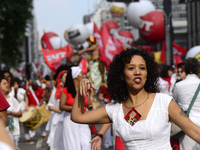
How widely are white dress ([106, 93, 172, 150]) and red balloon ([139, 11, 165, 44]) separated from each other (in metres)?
17.1

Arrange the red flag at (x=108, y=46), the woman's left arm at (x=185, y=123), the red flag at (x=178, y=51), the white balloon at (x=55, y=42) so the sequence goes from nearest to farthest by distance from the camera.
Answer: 1. the woman's left arm at (x=185, y=123)
2. the red flag at (x=108, y=46)
3. the red flag at (x=178, y=51)
4. the white balloon at (x=55, y=42)

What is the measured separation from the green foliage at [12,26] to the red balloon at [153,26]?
15.8 m

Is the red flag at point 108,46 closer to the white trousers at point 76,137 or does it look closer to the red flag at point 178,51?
the red flag at point 178,51

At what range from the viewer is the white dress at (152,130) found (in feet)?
9.68

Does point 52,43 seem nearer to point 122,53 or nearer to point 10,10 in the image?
point 10,10

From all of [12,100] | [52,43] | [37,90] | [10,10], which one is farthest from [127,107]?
[10,10]

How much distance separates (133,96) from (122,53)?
35 centimetres

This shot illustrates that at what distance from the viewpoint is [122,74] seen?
326 cm

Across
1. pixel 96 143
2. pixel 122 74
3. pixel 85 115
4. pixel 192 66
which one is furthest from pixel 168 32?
pixel 85 115

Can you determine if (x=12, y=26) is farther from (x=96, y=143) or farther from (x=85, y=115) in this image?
(x=85, y=115)

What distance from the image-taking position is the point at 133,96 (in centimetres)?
314

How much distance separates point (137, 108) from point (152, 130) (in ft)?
0.71

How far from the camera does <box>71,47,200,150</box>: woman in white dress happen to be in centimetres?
295

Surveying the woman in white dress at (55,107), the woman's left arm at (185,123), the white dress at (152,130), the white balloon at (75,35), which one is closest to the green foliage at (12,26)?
the white balloon at (75,35)
